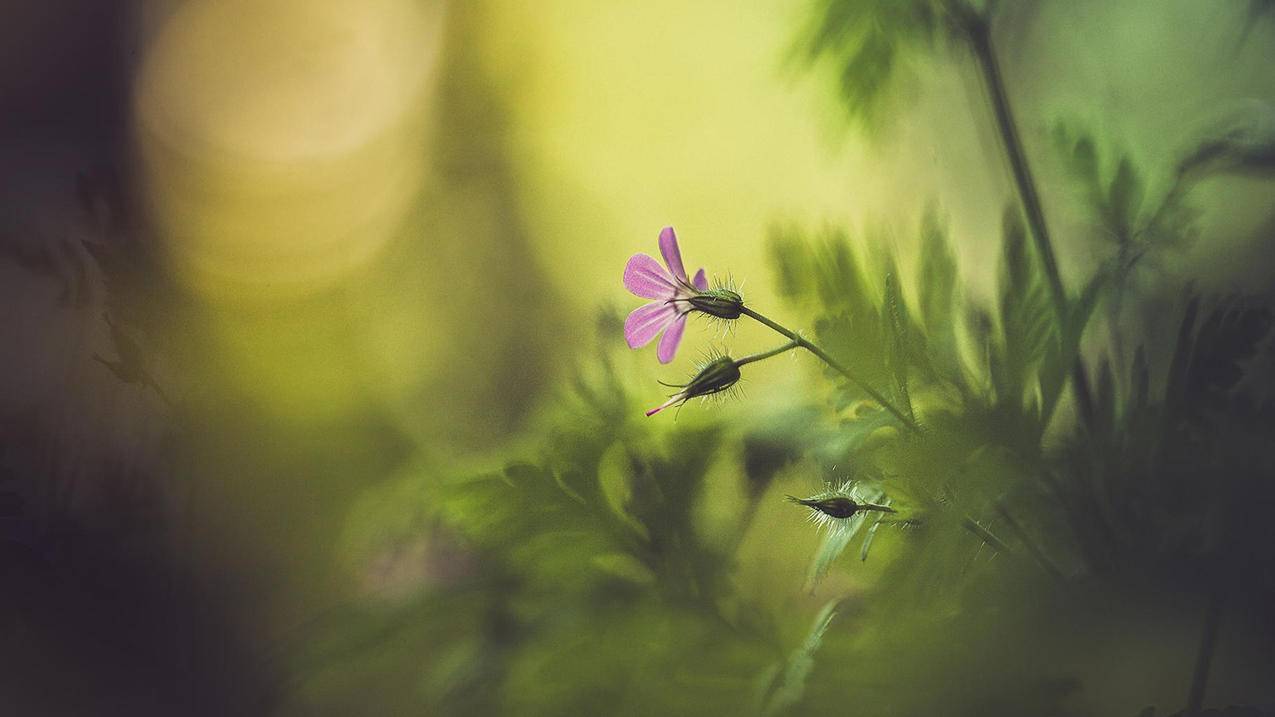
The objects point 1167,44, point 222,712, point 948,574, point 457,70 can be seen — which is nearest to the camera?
point 948,574

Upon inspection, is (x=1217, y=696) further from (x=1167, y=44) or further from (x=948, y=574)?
(x=1167, y=44)

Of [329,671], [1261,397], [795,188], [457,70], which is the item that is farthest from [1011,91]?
[329,671]

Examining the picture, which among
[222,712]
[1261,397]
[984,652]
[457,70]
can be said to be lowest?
[222,712]

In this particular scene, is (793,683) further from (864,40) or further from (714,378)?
(864,40)

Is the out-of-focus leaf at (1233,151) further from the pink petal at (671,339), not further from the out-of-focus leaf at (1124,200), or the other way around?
the pink petal at (671,339)

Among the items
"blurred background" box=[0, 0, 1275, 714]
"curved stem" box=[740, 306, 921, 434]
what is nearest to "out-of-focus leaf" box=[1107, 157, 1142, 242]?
"blurred background" box=[0, 0, 1275, 714]

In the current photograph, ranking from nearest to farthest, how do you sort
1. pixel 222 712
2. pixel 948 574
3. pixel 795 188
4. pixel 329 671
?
pixel 948 574 < pixel 329 671 < pixel 222 712 < pixel 795 188

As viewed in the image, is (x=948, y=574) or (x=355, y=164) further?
(x=355, y=164)

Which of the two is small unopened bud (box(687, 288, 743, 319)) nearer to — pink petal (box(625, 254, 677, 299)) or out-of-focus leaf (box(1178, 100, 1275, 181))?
pink petal (box(625, 254, 677, 299))
